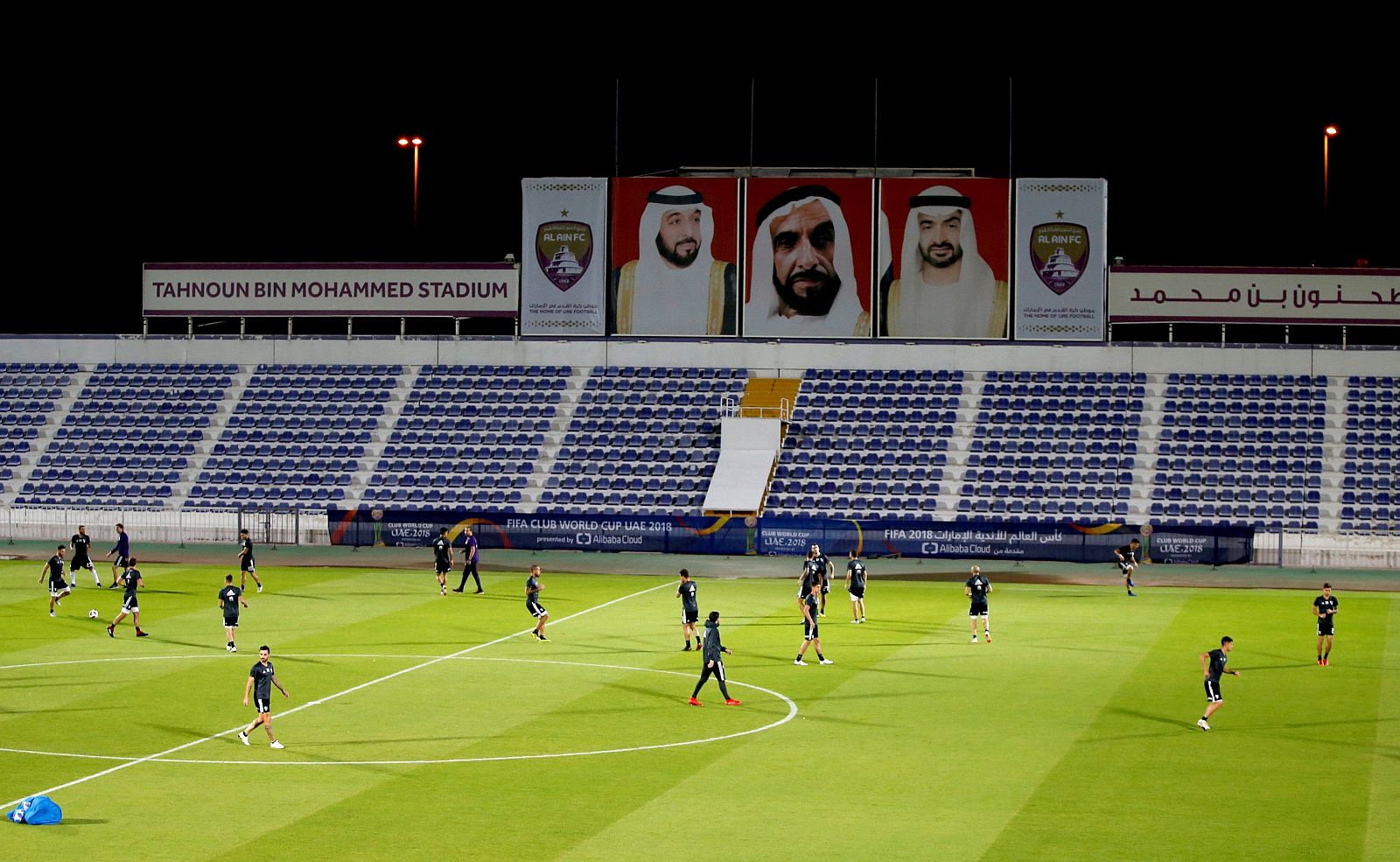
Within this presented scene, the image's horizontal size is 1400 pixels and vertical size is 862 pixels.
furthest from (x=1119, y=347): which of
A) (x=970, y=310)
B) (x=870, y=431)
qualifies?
(x=870, y=431)

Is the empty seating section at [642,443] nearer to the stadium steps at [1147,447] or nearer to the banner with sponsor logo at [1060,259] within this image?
the banner with sponsor logo at [1060,259]

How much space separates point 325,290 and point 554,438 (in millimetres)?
13180

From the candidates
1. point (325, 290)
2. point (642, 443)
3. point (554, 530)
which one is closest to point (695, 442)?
point (642, 443)

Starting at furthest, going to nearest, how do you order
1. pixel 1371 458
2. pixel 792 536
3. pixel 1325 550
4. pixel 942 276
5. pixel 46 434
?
pixel 46 434
pixel 942 276
pixel 1371 458
pixel 792 536
pixel 1325 550

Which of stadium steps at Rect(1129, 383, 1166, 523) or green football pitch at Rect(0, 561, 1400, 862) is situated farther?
stadium steps at Rect(1129, 383, 1166, 523)

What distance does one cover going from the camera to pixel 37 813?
21984mm

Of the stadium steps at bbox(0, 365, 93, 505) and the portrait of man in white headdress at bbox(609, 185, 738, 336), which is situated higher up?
the portrait of man in white headdress at bbox(609, 185, 738, 336)

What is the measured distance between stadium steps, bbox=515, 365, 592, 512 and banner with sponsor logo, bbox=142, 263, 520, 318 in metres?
3.89

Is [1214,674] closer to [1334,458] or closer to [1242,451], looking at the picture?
[1242,451]

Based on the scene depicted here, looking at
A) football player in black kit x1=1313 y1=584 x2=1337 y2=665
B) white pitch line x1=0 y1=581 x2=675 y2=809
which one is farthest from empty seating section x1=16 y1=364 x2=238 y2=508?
football player in black kit x1=1313 y1=584 x2=1337 y2=665

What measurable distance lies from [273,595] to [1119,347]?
3649 cm

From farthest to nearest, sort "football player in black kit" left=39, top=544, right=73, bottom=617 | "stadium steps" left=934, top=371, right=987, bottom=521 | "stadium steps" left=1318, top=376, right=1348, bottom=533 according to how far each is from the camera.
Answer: "stadium steps" left=934, top=371, right=987, bottom=521 → "stadium steps" left=1318, top=376, right=1348, bottom=533 → "football player in black kit" left=39, top=544, right=73, bottom=617

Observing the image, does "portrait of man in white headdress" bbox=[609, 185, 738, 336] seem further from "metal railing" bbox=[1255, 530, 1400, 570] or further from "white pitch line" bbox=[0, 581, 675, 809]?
"white pitch line" bbox=[0, 581, 675, 809]

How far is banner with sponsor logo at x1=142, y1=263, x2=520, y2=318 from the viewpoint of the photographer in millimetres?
73250
